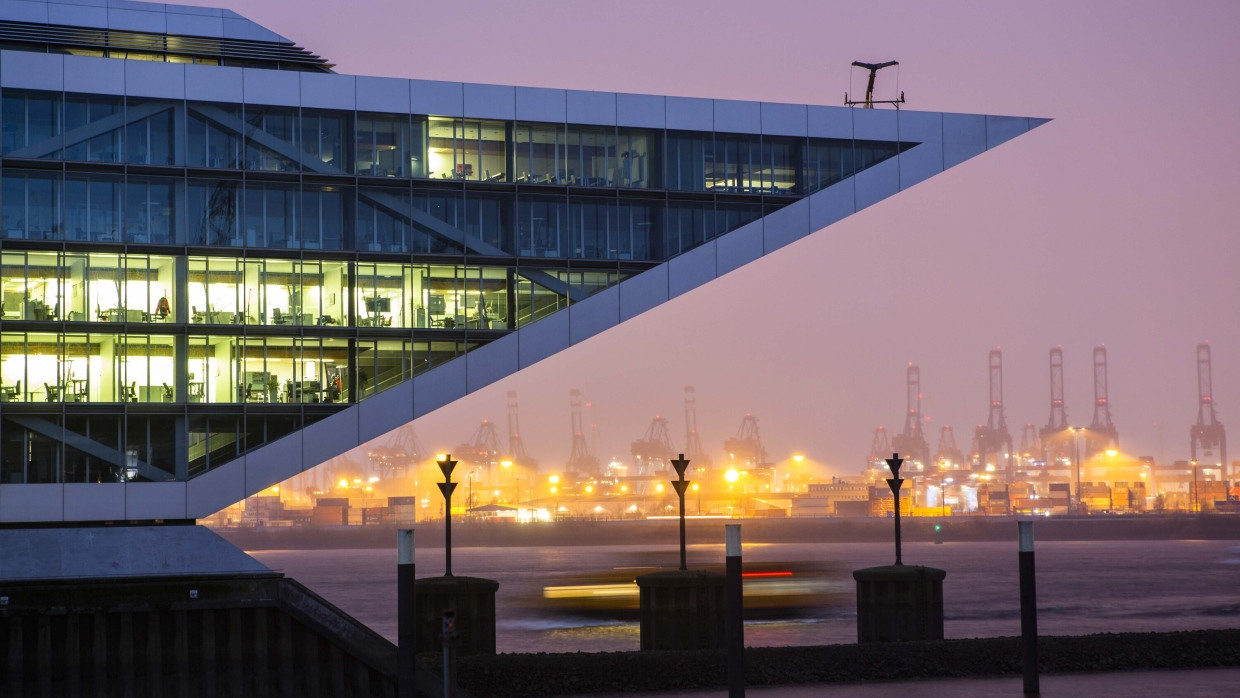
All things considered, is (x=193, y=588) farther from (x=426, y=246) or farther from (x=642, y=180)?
(x=642, y=180)

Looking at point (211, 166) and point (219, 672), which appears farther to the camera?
point (211, 166)

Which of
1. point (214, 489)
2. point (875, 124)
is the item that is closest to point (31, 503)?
point (214, 489)

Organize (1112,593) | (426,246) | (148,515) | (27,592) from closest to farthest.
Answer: (27,592) < (148,515) < (426,246) < (1112,593)

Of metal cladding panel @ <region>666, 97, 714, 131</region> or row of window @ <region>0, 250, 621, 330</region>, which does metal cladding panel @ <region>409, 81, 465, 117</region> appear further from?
metal cladding panel @ <region>666, 97, 714, 131</region>

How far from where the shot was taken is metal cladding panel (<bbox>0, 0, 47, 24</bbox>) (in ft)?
160

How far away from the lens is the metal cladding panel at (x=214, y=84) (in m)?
47.7

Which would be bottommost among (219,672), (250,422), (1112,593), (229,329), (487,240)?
(1112,593)

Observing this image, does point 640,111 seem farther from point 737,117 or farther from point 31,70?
point 31,70

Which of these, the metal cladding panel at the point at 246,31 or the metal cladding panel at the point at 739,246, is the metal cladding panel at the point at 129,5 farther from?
the metal cladding panel at the point at 739,246

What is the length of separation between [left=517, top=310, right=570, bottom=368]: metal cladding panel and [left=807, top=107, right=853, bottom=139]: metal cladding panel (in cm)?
1141

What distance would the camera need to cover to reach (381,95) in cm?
4922

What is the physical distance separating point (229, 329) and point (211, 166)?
525 centimetres

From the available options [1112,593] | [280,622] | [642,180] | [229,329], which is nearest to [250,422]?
[229,329]

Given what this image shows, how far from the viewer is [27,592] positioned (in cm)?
2898
